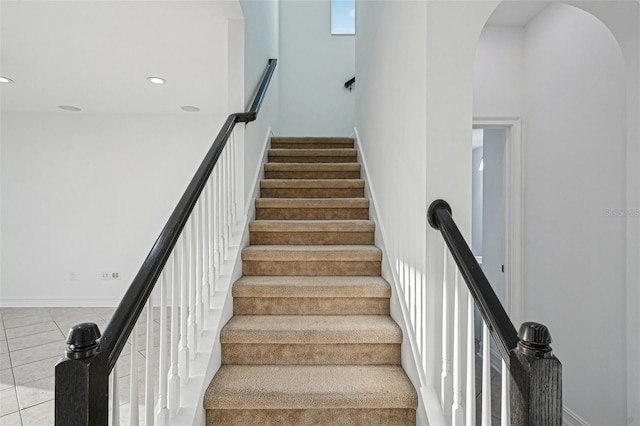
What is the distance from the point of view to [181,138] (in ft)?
14.4

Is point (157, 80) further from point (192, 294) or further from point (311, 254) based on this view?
point (192, 294)

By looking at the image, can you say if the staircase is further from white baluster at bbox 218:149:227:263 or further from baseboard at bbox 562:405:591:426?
baseboard at bbox 562:405:591:426

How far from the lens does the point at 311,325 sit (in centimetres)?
185

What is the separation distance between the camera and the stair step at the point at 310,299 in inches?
79.7

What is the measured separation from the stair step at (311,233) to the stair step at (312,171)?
85 centimetres

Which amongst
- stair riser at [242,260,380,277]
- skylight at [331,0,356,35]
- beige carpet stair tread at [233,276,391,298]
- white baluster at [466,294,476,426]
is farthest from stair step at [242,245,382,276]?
skylight at [331,0,356,35]

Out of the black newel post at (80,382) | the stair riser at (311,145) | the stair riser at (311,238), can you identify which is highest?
the stair riser at (311,145)

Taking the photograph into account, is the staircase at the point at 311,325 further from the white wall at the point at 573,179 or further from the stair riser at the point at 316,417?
the white wall at the point at 573,179

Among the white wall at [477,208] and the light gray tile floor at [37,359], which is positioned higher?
the white wall at [477,208]

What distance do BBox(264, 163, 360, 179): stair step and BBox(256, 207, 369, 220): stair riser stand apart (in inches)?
22.7

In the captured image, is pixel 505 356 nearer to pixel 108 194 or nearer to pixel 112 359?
pixel 112 359

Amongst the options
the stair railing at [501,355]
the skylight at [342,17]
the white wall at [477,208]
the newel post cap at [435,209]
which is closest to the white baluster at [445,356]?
the stair railing at [501,355]

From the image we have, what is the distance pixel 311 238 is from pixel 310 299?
60 cm

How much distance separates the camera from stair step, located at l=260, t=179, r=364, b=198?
303cm
